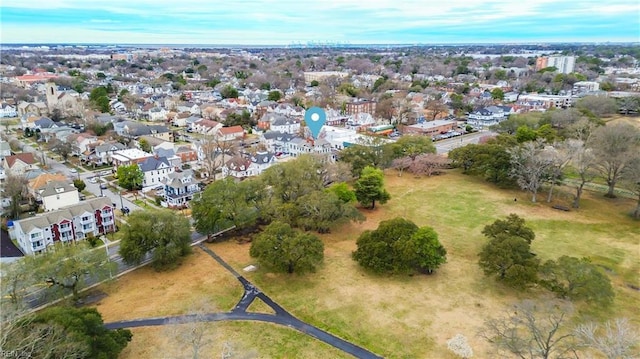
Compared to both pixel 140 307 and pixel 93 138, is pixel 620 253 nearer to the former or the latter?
pixel 140 307

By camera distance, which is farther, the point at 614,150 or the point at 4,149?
the point at 4,149

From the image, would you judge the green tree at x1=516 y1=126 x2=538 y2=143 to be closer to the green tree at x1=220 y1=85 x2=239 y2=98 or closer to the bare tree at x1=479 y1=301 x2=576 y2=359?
the bare tree at x1=479 y1=301 x2=576 y2=359

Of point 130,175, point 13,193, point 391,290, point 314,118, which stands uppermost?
point 314,118

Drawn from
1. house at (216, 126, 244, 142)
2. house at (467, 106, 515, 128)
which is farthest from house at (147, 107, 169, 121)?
house at (467, 106, 515, 128)

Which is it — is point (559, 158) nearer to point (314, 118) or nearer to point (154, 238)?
point (314, 118)

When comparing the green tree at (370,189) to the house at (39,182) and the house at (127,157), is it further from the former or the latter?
the house at (39,182)

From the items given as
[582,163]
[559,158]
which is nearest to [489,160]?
[559,158]

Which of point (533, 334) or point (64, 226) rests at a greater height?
point (533, 334)

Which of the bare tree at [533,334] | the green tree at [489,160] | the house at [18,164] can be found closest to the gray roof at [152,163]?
the house at [18,164]
